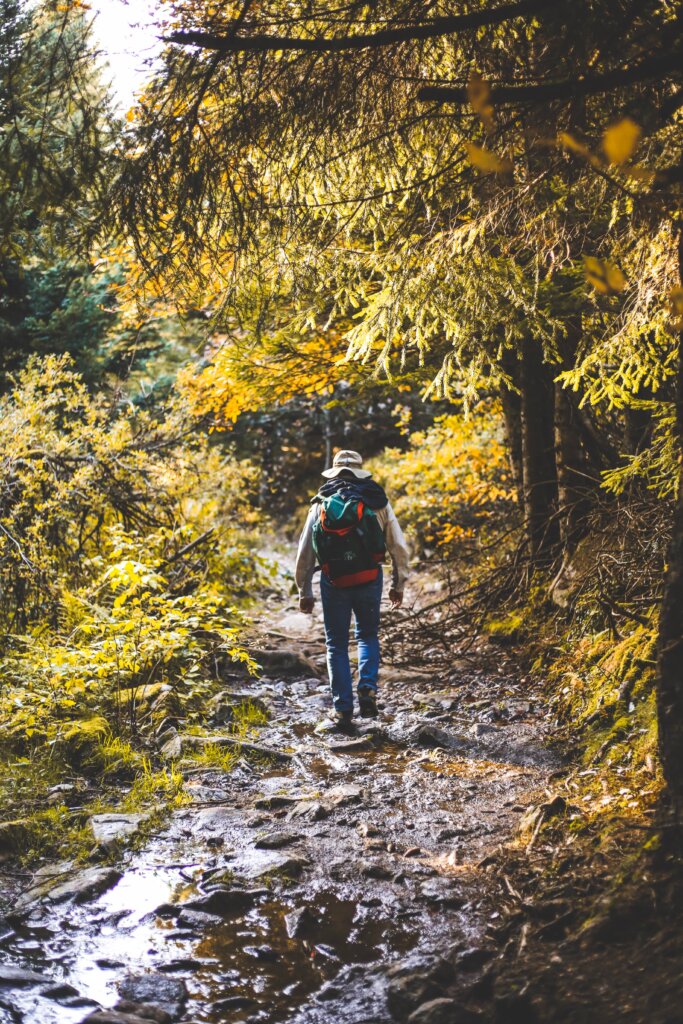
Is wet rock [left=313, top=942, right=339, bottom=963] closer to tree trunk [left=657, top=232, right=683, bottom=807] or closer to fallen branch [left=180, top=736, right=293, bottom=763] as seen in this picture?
tree trunk [left=657, top=232, right=683, bottom=807]

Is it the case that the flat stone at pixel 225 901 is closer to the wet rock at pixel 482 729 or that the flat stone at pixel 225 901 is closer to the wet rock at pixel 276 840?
the wet rock at pixel 276 840

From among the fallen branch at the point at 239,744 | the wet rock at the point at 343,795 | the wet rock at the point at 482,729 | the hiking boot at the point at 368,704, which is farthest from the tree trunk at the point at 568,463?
the wet rock at the point at 343,795

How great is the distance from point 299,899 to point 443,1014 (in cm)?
122

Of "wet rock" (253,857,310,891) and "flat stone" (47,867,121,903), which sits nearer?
"flat stone" (47,867,121,903)

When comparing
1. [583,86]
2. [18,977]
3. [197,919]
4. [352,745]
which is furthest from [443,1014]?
[352,745]

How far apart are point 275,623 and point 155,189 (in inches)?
346

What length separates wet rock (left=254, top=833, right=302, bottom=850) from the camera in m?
4.23

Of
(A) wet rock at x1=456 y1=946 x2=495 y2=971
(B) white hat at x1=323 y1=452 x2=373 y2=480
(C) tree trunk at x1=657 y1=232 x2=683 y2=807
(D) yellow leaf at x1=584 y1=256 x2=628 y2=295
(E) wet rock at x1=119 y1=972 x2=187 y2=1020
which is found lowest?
(A) wet rock at x1=456 y1=946 x2=495 y2=971

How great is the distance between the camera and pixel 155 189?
11.9ft

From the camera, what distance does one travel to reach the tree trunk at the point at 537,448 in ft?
29.7

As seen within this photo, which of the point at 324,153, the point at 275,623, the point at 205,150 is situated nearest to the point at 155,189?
the point at 205,150

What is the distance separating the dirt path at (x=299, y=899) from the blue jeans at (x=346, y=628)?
2.37 feet

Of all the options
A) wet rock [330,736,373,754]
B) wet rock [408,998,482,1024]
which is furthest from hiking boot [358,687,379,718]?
wet rock [408,998,482,1024]

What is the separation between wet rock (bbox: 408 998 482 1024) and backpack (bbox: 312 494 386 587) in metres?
4.21
